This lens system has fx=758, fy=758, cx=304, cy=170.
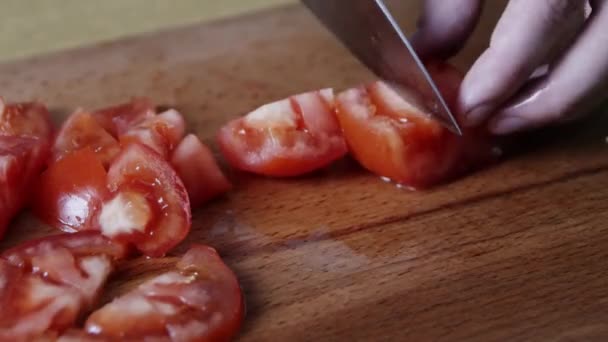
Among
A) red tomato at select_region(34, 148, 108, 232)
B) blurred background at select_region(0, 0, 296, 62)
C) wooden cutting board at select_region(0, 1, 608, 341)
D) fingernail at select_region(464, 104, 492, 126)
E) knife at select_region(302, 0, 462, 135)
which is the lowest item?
wooden cutting board at select_region(0, 1, 608, 341)

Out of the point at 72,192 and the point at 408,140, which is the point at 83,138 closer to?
the point at 72,192

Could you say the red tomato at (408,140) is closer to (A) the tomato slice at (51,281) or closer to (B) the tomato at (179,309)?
(B) the tomato at (179,309)

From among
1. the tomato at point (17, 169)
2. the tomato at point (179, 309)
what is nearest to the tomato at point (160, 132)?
the tomato at point (17, 169)

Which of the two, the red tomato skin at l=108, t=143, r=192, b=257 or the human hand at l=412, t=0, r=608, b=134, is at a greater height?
the human hand at l=412, t=0, r=608, b=134

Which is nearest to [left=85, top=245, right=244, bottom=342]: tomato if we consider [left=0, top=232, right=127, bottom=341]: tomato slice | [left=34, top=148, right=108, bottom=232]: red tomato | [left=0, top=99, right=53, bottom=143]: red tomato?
[left=0, top=232, right=127, bottom=341]: tomato slice

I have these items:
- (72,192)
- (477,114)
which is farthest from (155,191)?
(477,114)

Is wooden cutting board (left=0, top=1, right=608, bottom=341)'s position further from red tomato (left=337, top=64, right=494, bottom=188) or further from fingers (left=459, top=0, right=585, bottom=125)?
fingers (left=459, top=0, right=585, bottom=125)

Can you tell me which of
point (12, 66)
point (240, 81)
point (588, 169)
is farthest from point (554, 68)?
point (12, 66)
